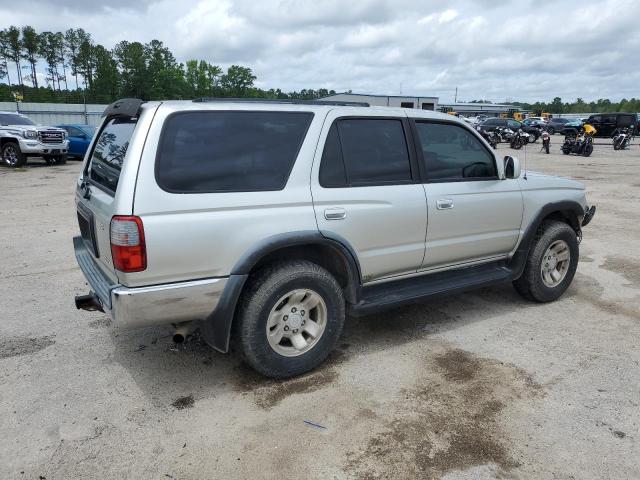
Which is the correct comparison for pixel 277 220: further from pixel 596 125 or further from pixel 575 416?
pixel 596 125

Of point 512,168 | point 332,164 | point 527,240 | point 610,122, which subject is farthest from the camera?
point 610,122

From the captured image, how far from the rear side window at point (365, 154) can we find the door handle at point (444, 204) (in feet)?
1.04

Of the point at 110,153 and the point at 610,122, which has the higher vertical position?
the point at 610,122

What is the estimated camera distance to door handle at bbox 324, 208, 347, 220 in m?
3.41

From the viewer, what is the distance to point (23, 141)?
55.8 ft

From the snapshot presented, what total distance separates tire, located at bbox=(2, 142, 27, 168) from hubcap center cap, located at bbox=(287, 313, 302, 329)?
17.3 m

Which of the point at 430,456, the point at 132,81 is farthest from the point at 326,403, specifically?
the point at 132,81

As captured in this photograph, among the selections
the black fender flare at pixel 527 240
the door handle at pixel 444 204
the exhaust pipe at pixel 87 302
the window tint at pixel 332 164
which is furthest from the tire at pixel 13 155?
the black fender flare at pixel 527 240

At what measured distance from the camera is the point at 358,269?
3631 millimetres

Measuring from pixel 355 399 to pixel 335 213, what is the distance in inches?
48.5

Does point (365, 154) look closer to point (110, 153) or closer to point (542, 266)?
point (110, 153)

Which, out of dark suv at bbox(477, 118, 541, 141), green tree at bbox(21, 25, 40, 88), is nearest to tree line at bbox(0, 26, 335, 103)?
green tree at bbox(21, 25, 40, 88)

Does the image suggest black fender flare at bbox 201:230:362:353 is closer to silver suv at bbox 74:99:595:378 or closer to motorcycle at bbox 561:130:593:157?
silver suv at bbox 74:99:595:378

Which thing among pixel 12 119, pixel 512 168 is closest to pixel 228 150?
pixel 512 168
